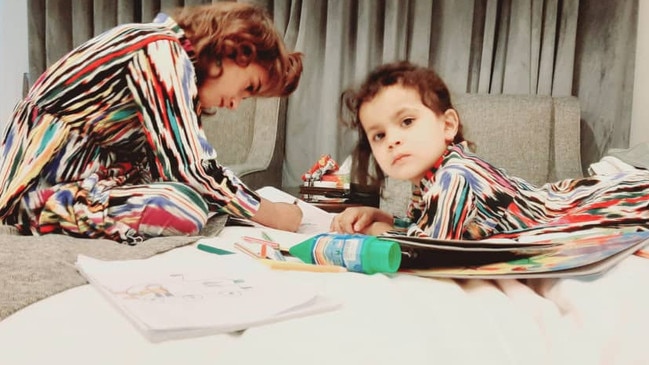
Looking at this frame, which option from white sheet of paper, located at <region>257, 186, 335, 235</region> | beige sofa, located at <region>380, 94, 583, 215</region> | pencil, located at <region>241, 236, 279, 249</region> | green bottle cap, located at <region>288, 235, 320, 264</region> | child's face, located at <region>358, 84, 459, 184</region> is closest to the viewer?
green bottle cap, located at <region>288, 235, 320, 264</region>

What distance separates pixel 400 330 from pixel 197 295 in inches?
9.2

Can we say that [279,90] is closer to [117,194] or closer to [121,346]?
[117,194]

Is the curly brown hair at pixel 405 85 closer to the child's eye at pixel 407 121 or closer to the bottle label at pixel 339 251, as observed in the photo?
the child's eye at pixel 407 121

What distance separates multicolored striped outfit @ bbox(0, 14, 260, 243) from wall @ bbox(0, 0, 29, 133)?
2142mm

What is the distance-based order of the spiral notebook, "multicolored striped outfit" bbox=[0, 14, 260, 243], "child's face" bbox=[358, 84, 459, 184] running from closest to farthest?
the spiral notebook < "multicolored striped outfit" bbox=[0, 14, 260, 243] < "child's face" bbox=[358, 84, 459, 184]

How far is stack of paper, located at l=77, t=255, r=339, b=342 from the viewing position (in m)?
0.59

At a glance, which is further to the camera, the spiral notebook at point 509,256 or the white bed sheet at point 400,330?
the spiral notebook at point 509,256

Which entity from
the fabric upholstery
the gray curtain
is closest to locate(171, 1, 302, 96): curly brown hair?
the fabric upholstery

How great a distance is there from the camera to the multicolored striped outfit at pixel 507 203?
1121 mm

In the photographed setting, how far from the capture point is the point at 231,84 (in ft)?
4.40

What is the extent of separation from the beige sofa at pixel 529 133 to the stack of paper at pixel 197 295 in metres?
1.71

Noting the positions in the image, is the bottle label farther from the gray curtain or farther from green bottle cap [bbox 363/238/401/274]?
the gray curtain

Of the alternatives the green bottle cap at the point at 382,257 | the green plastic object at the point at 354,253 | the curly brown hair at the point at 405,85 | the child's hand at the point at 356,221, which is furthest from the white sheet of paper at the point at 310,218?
the green bottle cap at the point at 382,257

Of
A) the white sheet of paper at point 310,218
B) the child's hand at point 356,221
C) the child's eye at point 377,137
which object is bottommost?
the white sheet of paper at point 310,218
